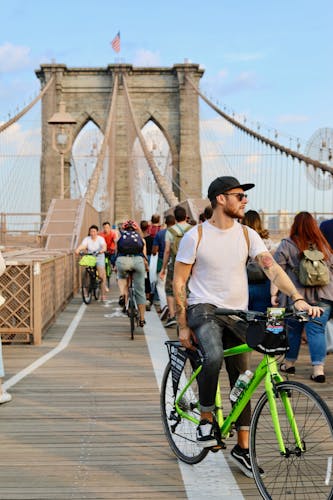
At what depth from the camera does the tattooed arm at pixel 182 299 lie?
3889 mm

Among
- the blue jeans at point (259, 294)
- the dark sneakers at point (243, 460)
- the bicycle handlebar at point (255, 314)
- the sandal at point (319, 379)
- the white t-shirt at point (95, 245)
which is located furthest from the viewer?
the white t-shirt at point (95, 245)

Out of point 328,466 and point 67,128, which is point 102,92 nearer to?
point 67,128

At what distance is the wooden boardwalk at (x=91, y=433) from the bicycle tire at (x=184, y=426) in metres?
0.08

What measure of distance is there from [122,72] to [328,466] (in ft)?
178

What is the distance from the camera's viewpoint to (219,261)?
3822mm

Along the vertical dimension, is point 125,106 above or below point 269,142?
above

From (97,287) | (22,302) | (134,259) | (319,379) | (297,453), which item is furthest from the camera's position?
(97,287)

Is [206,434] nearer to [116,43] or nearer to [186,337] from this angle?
[186,337]

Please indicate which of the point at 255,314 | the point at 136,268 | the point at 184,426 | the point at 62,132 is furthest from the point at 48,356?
the point at 62,132

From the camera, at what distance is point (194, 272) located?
3920 mm

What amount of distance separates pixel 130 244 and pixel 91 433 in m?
5.42

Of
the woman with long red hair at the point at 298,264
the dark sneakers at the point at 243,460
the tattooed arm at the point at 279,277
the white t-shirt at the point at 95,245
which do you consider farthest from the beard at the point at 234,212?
the white t-shirt at the point at 95,245

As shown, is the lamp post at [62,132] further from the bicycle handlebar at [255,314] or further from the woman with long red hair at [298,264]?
the bicycle handlebar at [255,314]

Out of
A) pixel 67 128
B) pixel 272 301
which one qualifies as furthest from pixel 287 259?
pixel 67 128
